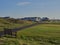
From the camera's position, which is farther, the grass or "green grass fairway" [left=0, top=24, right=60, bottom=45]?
"green grass fairway" [left=0, top=24, right=60, bottom=45]

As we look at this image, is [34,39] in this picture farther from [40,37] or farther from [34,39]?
[40,37]

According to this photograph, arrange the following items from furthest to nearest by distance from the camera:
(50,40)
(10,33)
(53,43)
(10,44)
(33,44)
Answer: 1. (10,33)
2. (50,40)
3. (53,43)
4. (33,44)
5. (10,44)

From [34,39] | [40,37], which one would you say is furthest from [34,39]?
[40,37]

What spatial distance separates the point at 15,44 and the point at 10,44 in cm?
100

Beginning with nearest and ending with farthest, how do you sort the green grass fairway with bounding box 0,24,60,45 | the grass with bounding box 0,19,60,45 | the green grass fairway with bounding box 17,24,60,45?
1. the grass with bounding box 0,19,60,45
2. the green grass fairway with bounding box 0,24,60,45
3. the green grass fairway with bounding box 17,24,60,45

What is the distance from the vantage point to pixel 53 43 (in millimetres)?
34375

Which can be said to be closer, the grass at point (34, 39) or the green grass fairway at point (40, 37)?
the grass at point (34, 39)

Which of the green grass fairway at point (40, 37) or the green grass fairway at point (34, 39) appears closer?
the green grass fairway at point (34, 39)

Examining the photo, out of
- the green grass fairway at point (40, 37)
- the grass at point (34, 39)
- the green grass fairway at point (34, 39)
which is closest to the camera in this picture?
the grass at point (34, 39)

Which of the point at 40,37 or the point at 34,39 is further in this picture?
the point at 40,37

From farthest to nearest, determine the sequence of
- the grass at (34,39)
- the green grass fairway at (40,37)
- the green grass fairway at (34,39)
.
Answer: the green grass fairway at (40,37), the green grass fairway at (34,39), the grass at (34,39)

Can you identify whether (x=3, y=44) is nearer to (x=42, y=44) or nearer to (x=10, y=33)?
(x=42, y=44)

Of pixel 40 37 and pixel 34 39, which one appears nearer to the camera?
pixel 34 39

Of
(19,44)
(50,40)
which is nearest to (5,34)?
(50,40)
